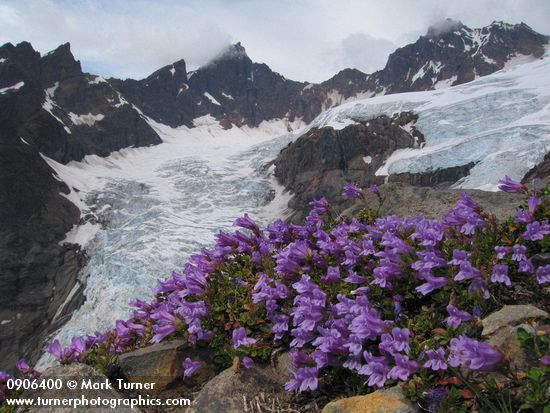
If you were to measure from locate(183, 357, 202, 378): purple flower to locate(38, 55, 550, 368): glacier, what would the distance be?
22.5 meters

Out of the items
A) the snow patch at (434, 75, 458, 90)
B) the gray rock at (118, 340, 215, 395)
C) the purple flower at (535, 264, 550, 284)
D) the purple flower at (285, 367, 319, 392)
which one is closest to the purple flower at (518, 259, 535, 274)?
the purple flower at (535, 264, 550, 284)

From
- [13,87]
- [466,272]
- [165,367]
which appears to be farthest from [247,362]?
[13,87]

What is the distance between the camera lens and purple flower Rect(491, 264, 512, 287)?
9.95 ft

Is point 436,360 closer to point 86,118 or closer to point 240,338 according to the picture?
point 240,338

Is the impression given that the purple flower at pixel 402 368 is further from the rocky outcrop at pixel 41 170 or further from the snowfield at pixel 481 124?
the rocky outcrop at pixel 41 170

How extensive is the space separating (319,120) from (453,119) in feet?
114

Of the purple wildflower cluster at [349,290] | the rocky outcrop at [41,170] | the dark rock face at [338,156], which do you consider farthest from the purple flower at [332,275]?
the dark rock face at [338,156]

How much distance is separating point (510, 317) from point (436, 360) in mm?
550

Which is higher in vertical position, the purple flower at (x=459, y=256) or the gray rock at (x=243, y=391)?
the purple flower at (x=459, y=256)

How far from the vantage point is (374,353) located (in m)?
3.16

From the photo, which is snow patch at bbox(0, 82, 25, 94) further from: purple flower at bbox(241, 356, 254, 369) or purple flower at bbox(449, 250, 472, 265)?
purple flower at bbox(449, 250, 472, 265)

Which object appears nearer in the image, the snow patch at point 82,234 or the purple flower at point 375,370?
the purple flower at point 375,370

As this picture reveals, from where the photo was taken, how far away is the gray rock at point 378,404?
257 cm

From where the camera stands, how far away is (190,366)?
3689 millimetres
